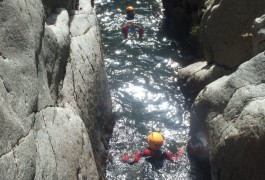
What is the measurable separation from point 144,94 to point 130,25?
5.51 m

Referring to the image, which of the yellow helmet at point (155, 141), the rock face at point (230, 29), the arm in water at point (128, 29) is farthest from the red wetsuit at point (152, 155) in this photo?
the arm in water at point (128, 29)

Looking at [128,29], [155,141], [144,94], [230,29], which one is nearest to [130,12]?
[128,29]

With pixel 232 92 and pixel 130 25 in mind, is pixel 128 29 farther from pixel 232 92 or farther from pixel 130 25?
pixel 232 92

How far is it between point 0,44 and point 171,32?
43.6ft

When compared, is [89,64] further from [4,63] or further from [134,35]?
[134,35]

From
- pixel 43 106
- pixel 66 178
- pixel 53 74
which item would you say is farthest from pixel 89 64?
pixel 66 178

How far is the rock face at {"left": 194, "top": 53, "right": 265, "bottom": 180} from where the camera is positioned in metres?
7.89

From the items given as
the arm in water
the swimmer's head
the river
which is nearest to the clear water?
the river

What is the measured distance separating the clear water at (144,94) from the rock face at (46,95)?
5.78 feet

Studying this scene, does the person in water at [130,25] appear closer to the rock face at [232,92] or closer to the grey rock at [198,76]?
the grey rock at [198,76]

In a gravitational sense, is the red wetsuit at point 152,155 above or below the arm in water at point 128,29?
below

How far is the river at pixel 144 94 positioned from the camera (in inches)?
431

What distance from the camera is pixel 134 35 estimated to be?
59.1 feet

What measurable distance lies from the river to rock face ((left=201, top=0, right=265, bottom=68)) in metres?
2.62
